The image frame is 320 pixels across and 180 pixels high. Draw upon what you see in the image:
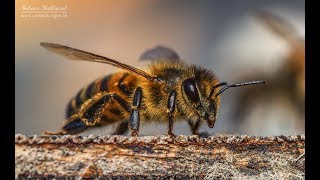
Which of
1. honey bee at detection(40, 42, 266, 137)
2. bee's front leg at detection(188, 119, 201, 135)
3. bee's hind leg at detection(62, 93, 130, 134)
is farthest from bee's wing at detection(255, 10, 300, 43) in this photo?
bee's hind leg at detection(62, 93, 130, 134)

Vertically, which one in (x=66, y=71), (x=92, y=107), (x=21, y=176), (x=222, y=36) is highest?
(x=222, y=36)

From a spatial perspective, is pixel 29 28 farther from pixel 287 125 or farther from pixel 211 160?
pixel 287 125

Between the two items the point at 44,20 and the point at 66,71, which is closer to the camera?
the point at 44,20

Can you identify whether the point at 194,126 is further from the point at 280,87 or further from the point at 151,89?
the point at 280,87

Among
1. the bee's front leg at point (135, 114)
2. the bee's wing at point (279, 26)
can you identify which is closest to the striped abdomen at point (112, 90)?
the bee's front leg at point (135, 114)

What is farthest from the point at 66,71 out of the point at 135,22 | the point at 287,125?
the point at 287,125

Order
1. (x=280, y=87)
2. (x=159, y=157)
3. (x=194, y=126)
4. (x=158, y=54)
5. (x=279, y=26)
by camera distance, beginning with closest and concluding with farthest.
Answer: (x=159, y=157) < (x=194, y=126) < (x=158, y=54) < (x=279, y=26) < (x=280, y=87)

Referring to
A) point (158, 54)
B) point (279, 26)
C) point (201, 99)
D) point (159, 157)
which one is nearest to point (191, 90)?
point (201, 99)
